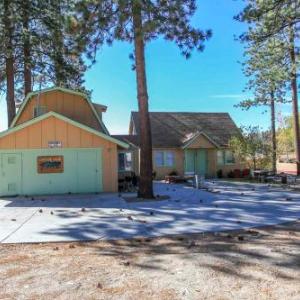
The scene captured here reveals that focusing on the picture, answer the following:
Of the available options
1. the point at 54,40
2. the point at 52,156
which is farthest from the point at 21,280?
the point at 54,40

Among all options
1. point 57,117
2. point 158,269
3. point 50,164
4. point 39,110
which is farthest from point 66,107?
point 158,269

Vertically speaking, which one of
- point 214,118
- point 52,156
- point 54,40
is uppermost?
point 54,40

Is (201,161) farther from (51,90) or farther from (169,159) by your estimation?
(51,90)

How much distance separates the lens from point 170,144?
29.0 m

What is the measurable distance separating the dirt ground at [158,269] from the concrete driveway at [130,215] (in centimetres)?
108

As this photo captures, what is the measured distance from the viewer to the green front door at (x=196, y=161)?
29.5 m

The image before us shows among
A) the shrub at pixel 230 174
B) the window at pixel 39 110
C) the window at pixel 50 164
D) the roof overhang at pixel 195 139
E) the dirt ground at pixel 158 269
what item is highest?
the window at pixel 39 110

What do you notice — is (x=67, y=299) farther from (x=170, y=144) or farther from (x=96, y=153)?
(x=170, y=144)

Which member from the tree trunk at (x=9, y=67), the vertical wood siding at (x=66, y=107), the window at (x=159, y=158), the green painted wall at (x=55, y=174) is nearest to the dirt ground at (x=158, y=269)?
the green painted wall at (x=55, y=174)

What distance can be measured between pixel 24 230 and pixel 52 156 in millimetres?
8937

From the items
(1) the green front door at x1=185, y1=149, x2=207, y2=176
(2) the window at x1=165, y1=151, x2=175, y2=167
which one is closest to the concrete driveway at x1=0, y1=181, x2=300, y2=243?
(2) the window at x1=165, y1=151, x2=175, y2=167

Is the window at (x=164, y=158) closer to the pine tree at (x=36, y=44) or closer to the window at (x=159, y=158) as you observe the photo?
the window at (x=159, y=158)

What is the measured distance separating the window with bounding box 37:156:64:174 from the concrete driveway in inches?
85.4

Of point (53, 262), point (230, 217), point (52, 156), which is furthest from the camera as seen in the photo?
point (52, 156)
